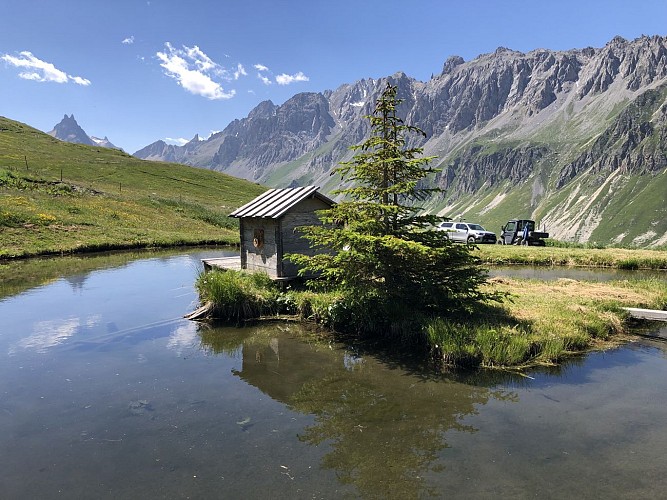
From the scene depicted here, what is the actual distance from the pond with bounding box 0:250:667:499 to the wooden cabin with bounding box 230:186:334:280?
5.52 metres

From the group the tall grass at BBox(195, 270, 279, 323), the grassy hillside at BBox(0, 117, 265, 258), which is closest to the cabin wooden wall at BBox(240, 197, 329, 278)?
the tall grass at BBox(195, 270, 279, 323)

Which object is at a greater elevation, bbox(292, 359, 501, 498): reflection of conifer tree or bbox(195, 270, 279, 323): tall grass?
bbox(195, 270, 279, 323): tall grass

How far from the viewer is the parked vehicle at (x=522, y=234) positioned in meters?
46.7

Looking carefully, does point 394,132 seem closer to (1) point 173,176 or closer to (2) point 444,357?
(2) point 444,357

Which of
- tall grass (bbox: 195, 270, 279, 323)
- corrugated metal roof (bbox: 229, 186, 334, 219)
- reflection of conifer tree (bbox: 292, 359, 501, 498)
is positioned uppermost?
corrugated metal roof (bbox: 229, 186, 334, 219)

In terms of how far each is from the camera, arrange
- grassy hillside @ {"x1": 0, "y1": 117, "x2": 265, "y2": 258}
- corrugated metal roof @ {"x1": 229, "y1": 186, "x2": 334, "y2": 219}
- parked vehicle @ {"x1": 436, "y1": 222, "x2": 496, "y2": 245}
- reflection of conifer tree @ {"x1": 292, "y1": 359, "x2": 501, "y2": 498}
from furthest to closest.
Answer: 1. parked vehicle @ {"x1": 436, "y1": 222, "x2": 496, "y2": 245}
2. grassy hillside @ {"x1": 0, "y1": 117, "x2": 265, "y2": 258}
3. corrugated metal roof @ {"x1": 229, "y1": 186, "x2": 334, "y2": 219}
4. reflection of conifer tree @ {"x1": 292, "y1": 359, "x2": 501, "y2": 498}

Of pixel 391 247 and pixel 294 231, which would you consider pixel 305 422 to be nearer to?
pixel 391 247

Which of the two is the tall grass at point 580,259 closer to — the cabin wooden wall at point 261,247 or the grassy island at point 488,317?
the grassy island at point 488,317

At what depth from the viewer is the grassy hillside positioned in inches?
1620

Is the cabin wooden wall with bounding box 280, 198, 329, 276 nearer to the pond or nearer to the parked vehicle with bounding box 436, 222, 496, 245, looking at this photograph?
the pond

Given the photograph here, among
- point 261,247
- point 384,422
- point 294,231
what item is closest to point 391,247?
point 384,422

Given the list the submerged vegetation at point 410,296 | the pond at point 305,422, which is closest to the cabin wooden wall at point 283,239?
the submerged vegetation at point 410,296

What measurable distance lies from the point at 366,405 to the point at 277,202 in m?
12.7

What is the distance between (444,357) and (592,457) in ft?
15.6
